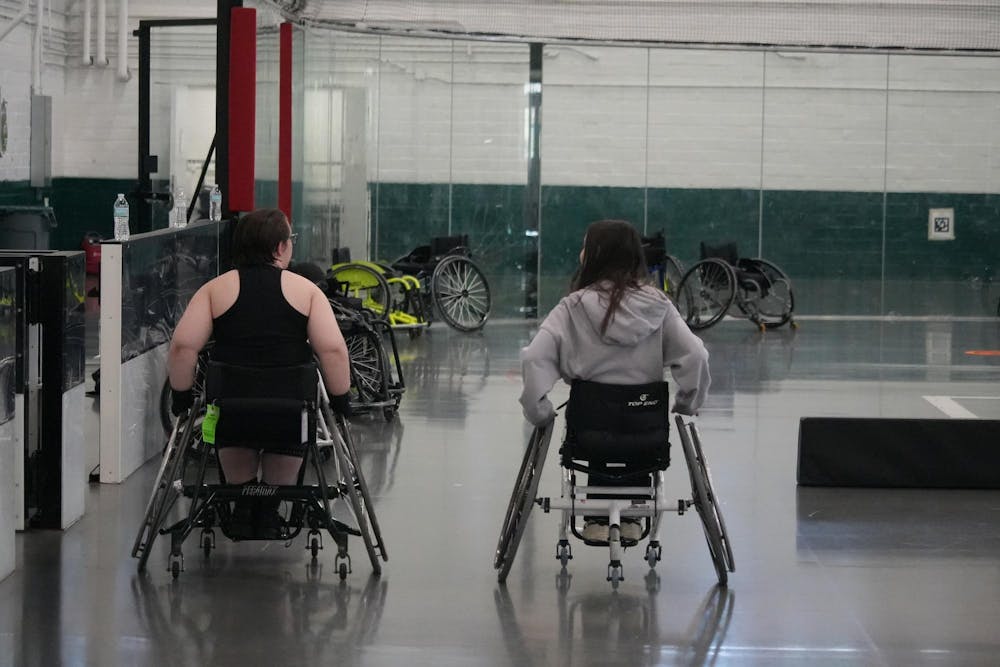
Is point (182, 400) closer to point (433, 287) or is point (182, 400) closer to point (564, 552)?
point (564, 552)

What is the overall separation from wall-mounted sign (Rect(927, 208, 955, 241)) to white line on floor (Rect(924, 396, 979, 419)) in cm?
549

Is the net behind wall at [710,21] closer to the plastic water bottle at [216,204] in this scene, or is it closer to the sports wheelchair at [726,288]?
the sports wheelchair at [726,288]

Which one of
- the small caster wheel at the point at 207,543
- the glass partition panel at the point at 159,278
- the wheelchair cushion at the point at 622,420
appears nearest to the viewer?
the wheelchair cushion at the point at 622,420

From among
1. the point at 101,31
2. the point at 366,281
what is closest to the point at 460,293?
the point at 366,281

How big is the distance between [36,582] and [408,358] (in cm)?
601

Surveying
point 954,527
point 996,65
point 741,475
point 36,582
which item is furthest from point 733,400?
point 996,65

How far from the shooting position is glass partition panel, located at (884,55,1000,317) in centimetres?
1409

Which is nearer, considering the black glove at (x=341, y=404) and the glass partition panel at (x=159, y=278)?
the black glove at (x=341, y=404)

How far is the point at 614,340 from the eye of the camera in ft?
14.8

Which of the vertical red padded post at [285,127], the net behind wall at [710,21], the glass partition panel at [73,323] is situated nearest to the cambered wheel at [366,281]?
the vertical red padded post at [285,127]

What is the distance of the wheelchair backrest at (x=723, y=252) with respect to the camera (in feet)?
42.9

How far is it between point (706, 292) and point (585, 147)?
2.13 m

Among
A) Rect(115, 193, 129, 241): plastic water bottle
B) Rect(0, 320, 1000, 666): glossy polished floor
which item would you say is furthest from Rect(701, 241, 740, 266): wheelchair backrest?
Rect(115, 193, 129, 241): plastic water bottle

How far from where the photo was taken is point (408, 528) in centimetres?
545
